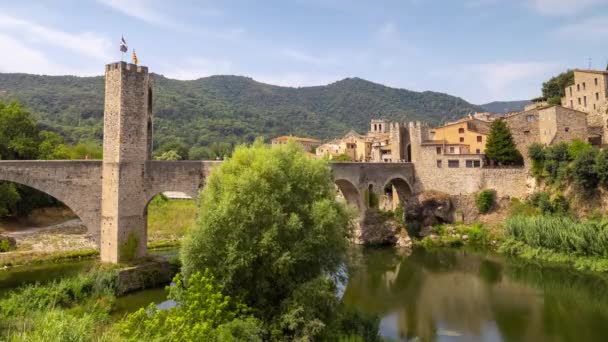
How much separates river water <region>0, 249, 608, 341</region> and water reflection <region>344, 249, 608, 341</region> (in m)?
0.04

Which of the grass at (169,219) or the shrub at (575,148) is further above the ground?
the shrub at (575,148)

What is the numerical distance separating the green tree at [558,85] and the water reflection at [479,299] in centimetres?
3582

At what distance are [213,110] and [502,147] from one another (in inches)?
4614

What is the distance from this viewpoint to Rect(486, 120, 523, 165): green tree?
38938mm

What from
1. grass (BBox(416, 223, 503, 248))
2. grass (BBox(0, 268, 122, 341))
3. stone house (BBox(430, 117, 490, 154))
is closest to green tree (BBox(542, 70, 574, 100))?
stone house (BBox(430, 117, 490, 154))

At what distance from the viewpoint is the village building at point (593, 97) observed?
3984 cm

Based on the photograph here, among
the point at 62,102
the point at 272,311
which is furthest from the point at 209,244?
the point at 62,102

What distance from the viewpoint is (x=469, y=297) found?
22.6 metres

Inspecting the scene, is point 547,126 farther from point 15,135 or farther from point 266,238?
point 15,135

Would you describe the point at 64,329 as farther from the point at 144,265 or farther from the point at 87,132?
the point at 87,132

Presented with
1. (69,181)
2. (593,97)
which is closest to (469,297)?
(69,181)

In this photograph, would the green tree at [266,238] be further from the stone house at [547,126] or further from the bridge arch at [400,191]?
the stone house at [547,126]

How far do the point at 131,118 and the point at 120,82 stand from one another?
190 cm

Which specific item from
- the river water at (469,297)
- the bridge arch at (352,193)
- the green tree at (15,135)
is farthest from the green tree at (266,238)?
the green tree at (15,135)
